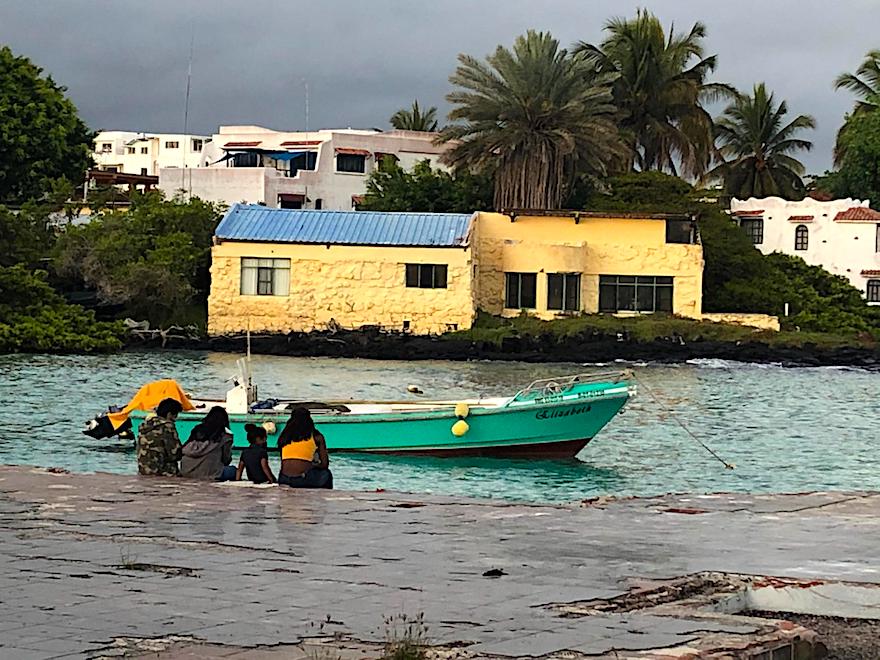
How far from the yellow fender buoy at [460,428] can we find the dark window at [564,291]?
34.9 metres

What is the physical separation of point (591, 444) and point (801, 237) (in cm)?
4246

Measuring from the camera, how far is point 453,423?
26.7m

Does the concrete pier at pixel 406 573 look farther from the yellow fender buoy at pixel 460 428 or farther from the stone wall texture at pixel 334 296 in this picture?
the stone wall texture at pixel 334 296

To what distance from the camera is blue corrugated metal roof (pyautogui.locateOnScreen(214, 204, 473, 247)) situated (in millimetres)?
59562

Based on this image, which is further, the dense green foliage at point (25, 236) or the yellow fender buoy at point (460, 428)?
the dense green foliage at point (25, 236)

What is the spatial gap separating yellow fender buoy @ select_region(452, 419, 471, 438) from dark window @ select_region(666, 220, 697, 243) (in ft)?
118

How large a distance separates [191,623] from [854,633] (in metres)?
3.74

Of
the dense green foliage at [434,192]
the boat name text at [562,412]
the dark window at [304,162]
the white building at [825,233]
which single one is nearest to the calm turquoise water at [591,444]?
the boat name text at [562,412]

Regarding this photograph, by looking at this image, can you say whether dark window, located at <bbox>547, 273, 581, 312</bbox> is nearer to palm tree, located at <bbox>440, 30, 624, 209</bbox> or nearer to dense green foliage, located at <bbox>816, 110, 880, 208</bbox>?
palm tree, located at <bbox>440, 30, 624, 209</bbox>

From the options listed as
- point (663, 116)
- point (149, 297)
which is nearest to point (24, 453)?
point (149, 297)

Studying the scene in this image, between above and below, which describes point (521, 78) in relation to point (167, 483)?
above

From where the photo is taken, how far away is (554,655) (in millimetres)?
7258

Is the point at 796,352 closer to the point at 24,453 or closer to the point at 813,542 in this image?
the point at 24,453

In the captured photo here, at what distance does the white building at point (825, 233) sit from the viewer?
69.1 metres
